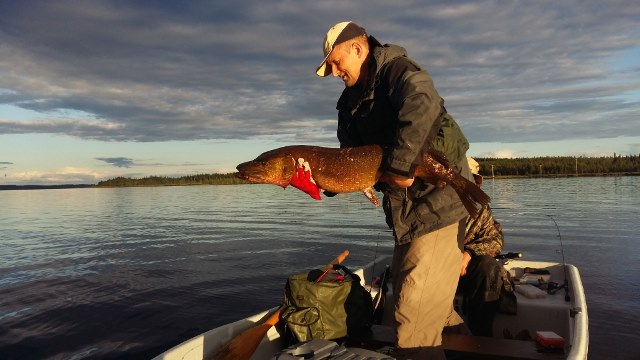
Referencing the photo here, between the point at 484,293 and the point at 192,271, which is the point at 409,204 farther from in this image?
the point at 192,271

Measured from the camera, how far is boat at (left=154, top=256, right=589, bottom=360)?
3.81m

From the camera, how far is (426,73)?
3.38m

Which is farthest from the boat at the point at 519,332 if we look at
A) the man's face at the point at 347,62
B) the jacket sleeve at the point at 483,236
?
the man's face at the point at 347,62

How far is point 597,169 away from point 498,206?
46.1 meters

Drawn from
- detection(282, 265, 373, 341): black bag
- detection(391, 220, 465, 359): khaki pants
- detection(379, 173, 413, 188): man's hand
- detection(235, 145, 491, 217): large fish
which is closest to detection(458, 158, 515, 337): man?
detection(282, 265, 373, 341): black bag

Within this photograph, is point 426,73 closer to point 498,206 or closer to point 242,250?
point 242,250

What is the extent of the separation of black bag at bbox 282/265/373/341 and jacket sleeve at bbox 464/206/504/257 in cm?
161

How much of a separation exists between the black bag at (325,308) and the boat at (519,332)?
220 mm

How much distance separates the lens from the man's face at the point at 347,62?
11.9 feet

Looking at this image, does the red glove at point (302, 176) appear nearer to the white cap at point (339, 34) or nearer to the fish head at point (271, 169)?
the fish head at point (271, 169)

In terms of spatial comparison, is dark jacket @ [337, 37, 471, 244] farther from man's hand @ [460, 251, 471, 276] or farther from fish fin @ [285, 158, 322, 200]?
man's hand @ [460, 251, 471, 276]

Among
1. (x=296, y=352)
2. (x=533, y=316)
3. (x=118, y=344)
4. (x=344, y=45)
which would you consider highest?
(x=344, y=45)

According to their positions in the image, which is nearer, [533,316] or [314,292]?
[314,292]

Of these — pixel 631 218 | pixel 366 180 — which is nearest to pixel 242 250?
pixel 366 180
